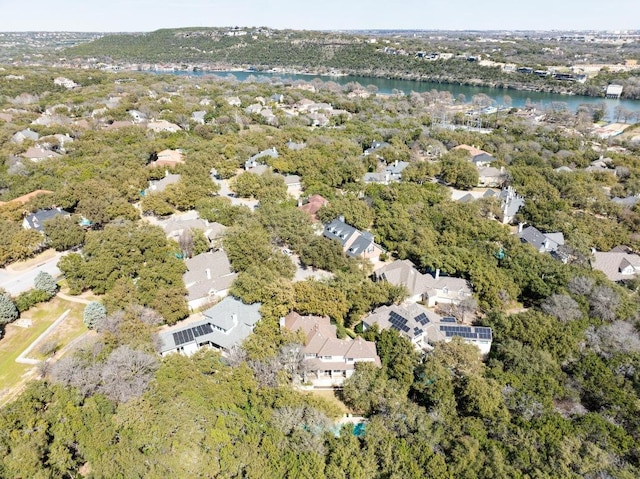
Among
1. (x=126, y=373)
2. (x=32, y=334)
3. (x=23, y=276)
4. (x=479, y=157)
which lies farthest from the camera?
(x=479, y=157)

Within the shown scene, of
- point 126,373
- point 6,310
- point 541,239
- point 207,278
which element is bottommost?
point 541,239

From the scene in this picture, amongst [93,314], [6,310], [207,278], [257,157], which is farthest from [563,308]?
[257,157]

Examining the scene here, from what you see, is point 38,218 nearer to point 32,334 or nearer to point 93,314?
point 32,334

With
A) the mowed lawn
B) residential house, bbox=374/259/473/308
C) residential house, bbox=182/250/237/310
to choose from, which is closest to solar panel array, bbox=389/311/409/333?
residential house, bbox=374/259/473/308

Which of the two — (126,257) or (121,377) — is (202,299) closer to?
(126,257)

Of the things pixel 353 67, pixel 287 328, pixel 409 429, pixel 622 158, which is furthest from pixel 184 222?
pixel 353 67
